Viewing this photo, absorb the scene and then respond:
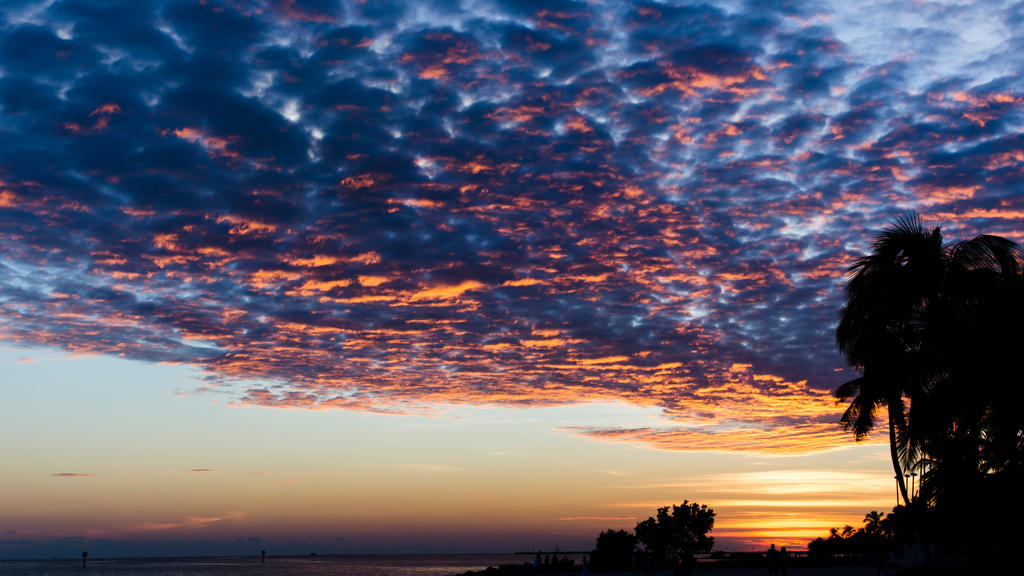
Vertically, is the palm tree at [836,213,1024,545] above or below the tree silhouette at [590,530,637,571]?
above

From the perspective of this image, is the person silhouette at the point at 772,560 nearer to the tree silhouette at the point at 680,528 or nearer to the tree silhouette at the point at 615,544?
the tree silhouette at the point at 615,544

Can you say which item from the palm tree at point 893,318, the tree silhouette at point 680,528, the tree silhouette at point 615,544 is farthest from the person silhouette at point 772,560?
the tree silhouette at point 680,528

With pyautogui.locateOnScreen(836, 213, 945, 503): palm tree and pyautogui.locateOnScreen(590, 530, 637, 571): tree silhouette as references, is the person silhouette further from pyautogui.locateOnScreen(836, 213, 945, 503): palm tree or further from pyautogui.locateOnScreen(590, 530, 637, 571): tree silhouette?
pyautogui.locateOnScreen(590, 530, 637, 571): tree silhouette

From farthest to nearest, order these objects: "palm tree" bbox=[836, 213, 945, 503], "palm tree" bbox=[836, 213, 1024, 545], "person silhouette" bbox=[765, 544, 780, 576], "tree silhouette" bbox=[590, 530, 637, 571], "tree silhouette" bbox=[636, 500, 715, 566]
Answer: "tree silhouette" bbox=[636, 500, 715, 566] < "tree silhouette" bbox=[590, 530, 637, 571] < "person silhouette" bbox=[765, 544, 780, 576] < "palm tree" bbox=[836, 213, 945, 503] < "palm tree" bbox=[836, 213, 1024, 545]

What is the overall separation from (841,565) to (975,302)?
96.2 feet

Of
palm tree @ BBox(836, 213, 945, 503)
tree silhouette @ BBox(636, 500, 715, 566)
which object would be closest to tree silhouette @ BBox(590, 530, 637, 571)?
tree silhouette @ BBox(636, 500, 715, 566)

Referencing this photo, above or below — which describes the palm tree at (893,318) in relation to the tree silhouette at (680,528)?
above

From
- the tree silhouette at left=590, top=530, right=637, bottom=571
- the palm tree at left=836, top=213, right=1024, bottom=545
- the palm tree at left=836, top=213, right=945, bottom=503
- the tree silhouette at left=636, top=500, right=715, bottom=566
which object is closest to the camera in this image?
the palm tree at left=836, top=213, right=1024, bottom=545

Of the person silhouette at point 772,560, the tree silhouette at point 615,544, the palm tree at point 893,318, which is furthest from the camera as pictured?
the tree silhouette at point 615,544

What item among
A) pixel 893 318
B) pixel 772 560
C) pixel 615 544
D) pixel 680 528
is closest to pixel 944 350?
pixel 893 318

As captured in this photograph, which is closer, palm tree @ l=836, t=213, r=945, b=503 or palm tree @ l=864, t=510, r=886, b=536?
palm tree @ l=836, t=213, r=945, b=503

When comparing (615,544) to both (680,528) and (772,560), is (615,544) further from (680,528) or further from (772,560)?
(772,560)

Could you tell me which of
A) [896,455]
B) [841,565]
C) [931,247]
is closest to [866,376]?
[896,455]

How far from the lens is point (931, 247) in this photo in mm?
30672
